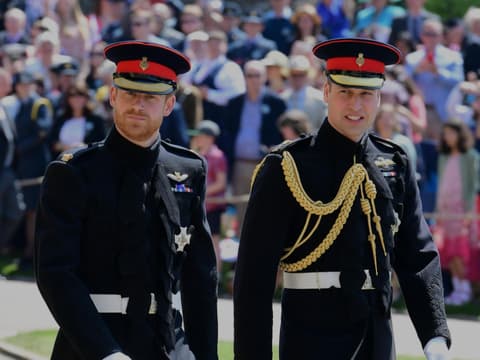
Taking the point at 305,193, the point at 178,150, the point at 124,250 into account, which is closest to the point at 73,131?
the point at 178,150

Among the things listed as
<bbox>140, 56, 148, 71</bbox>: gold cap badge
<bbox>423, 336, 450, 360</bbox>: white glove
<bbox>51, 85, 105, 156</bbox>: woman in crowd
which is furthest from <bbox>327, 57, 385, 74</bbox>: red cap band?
<bbox>51, 85, 105, 156</bbox>: woman in crowd

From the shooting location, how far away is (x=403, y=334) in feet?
35.1

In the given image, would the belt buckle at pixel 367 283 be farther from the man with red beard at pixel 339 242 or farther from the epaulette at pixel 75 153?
the epaulette at pixel 75 153

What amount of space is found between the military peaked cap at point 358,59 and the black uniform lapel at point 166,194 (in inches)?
32.0

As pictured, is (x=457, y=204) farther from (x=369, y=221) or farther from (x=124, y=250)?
(x=124, y=250)

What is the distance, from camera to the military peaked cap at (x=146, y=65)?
224 inches

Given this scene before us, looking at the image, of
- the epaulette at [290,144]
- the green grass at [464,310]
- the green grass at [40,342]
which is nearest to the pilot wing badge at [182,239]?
the epaulette at [290,144]

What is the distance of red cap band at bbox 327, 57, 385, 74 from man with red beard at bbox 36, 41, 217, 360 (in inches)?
24.8

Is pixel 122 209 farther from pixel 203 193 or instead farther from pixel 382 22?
pixel 382 22

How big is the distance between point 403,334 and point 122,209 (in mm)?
5593

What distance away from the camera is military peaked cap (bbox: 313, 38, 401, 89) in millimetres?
5770

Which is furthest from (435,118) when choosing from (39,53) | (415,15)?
(39,53)

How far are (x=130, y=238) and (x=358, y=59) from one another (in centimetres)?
124

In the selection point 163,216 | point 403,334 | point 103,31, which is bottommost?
point 403,334
